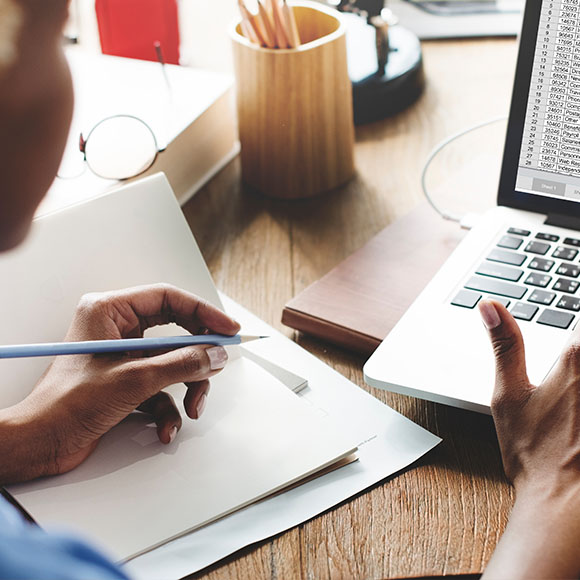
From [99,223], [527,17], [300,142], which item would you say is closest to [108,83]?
[300,142]

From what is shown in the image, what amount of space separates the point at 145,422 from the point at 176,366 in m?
0.08

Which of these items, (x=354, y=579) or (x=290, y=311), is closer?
(x=354, y=579)

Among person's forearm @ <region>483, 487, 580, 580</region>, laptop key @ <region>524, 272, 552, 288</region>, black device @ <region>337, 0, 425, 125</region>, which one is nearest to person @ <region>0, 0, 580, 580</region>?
person's forearm @ <region>483, 487, 580, 580</region>

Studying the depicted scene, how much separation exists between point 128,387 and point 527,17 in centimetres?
47

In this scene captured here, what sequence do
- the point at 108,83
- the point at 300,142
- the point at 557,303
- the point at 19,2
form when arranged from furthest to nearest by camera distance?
the point at 108,83
the point at 300,142
the point at 557,303
the point at 19,2

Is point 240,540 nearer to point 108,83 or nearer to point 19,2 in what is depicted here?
point 19,2

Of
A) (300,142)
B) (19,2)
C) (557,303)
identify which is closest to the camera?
(19,2)

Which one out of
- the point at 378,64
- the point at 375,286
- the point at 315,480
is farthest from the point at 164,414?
the point at 378,64

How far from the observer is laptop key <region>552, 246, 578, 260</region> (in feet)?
2.38

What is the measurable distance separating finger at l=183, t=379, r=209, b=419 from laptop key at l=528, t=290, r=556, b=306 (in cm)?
29

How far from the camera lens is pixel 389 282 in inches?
31.1

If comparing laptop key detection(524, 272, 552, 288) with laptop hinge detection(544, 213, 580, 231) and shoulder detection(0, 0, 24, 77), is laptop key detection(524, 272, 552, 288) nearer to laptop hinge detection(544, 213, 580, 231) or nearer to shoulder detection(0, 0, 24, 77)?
laptop hinge detection(544, 213, 580, 231)

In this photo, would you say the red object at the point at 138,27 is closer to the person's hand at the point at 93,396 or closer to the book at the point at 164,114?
the book at the point at 164,114

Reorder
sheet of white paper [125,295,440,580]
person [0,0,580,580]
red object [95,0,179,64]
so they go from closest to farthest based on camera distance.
A: person [0,0,580,580]
sheet of white paper [125,295,440,580]
red object [95,0,179,64]
